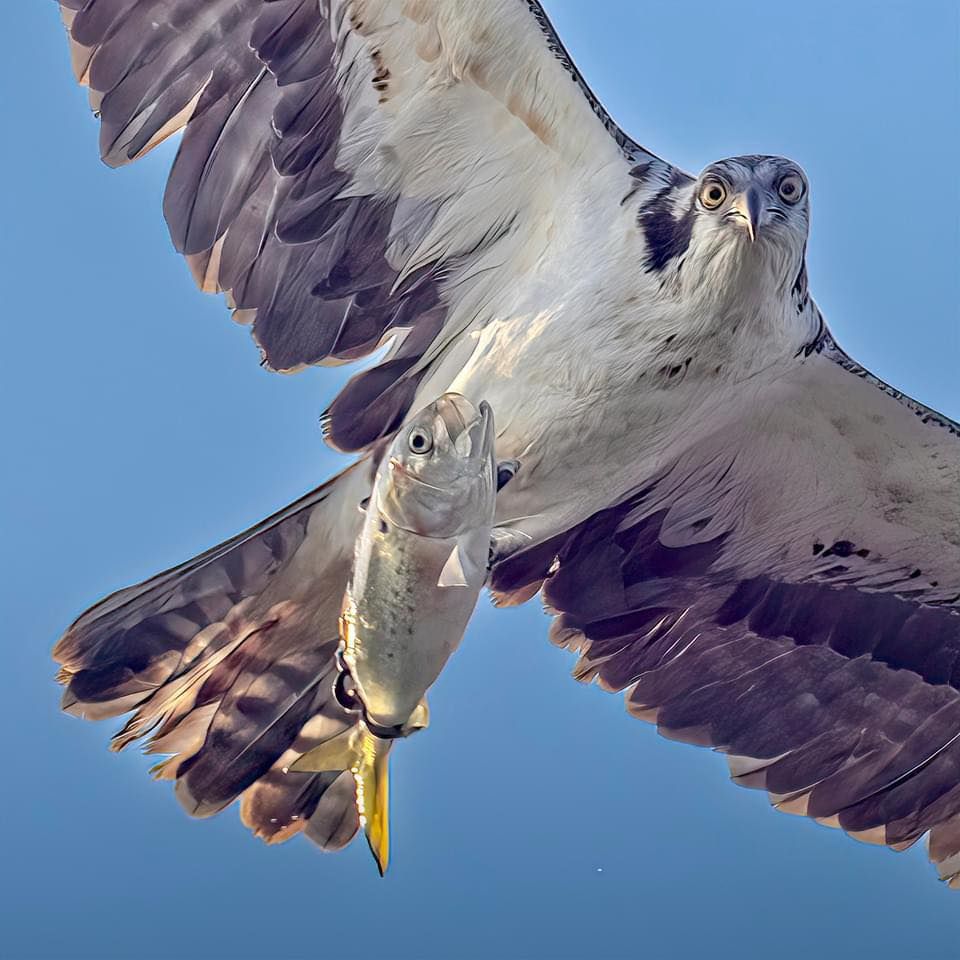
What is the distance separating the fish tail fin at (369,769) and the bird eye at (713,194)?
134 centimetres

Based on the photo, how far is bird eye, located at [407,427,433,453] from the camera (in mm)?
2883

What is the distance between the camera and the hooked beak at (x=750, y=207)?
3170mm

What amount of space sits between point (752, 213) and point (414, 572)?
1.03 m

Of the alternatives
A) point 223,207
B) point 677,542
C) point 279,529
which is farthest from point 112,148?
point 677,542

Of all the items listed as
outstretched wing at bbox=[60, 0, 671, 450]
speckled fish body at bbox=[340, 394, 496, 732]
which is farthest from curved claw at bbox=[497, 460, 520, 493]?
speckled fish body at bbox=[340, 394, 496, 732]

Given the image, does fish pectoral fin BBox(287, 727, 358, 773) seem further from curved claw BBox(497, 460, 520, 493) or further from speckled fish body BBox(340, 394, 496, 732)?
curved claw BBox(497, 460, 520, 493)

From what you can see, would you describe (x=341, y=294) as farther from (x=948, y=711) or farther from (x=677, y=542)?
(x=948, y=711)

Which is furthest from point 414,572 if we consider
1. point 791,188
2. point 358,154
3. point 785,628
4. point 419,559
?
point 785,628

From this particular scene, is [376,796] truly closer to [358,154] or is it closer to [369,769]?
[369,769]

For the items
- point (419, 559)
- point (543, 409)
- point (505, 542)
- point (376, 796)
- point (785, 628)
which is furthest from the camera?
point (785, 628)

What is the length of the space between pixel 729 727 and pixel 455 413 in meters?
1.80

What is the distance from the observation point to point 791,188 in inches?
129

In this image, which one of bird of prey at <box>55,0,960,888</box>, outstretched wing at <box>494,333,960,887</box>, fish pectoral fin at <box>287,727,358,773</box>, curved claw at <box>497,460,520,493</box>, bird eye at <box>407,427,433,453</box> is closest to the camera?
bird eye at <box>407,427,433,453</box>

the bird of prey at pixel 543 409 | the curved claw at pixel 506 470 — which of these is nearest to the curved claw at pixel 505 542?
the bird of prey at pixel 543 409
